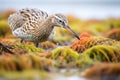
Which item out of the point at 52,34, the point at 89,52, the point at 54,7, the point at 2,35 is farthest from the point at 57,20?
the point at 54,7

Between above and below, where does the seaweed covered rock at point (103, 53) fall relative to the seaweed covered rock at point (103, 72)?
below

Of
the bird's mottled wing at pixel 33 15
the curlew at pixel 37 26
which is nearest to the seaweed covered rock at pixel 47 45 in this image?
the curlew at pixel 37 26

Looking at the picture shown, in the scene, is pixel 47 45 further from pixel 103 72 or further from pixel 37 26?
pixel 103 72

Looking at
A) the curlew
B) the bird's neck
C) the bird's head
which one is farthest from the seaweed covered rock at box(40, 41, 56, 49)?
the bird's head

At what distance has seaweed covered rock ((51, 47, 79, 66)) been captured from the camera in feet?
43.6

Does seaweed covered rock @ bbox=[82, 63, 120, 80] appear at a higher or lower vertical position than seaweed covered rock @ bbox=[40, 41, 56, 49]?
higher

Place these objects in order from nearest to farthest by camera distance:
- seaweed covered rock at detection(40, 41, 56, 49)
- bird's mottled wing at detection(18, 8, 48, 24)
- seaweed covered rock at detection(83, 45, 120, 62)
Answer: seaweed covered rock at detection(83, 45, 120, 62) → bird's mottled wing at detection(18, 8, 48, 24) → seaweed covered rock at detection(40, 41, 56, 49)

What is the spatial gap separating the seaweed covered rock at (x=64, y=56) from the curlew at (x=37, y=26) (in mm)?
1200

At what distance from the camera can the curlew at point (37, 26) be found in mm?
14859

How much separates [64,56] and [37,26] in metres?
2.16

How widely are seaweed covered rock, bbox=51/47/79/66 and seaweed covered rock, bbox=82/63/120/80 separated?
1.24 metres

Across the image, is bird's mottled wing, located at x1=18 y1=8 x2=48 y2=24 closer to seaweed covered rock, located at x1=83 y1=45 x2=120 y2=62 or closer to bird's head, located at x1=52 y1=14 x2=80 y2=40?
bird's head, located at x1=52 y1=14 x2=80 y2=40

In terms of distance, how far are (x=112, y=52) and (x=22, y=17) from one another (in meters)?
3.34

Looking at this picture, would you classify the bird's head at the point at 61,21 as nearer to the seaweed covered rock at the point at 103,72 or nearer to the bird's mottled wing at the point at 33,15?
the bird's mottled wing at the point at 33,15
